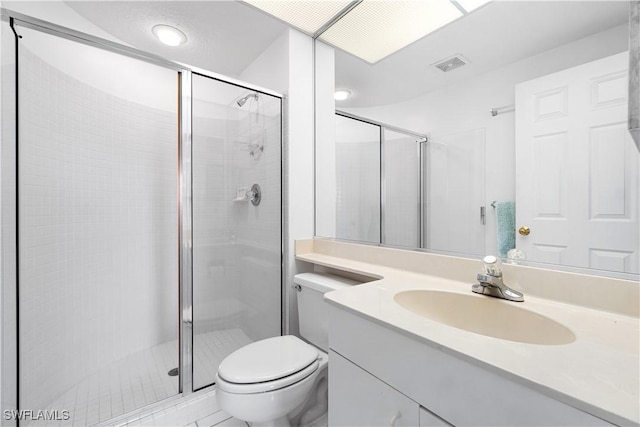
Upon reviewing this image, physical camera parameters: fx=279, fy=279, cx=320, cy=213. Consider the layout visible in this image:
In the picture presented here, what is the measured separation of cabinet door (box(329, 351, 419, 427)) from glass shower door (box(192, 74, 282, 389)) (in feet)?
3.36

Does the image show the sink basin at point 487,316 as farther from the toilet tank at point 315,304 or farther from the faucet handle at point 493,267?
the toilet tank at point 315,304

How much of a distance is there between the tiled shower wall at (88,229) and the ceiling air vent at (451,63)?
5.39ft

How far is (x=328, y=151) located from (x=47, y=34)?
4.69 feet

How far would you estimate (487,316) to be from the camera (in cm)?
88

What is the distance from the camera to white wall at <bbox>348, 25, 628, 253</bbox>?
831 mm

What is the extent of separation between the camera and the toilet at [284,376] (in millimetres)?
1045

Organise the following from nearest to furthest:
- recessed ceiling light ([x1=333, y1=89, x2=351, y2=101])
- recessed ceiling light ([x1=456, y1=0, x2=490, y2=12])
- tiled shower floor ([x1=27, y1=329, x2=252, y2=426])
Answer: recessed ceiling light ([x1=456, y1=0, x2=490, y2=12]) → tiled shower floor ([x1=27, y1=329, x2=252, y2=426]) → recessed ceiling light ([x1=333, y1=89, x2=351, y2=101])

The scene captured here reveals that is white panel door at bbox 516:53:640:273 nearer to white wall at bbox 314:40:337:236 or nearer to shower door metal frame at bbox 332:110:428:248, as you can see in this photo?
shower door metal frame at bbox 332:110:428:248

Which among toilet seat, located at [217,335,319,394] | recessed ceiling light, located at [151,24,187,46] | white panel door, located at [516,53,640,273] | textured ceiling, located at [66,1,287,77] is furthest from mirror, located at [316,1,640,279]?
recessed ceiling light, located at [151,24,187,46]

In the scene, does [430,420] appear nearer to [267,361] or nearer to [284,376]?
[284,376]

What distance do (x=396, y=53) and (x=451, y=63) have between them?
365 millimetres

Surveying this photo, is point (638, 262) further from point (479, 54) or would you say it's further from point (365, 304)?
point (479, 54)

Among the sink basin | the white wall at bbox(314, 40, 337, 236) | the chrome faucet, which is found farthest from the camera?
the white wall at bbox(314, 40, 337, 236)

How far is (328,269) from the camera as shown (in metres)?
1.67
